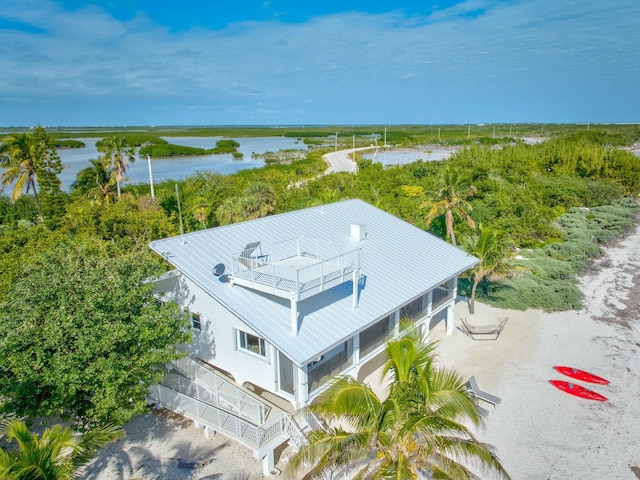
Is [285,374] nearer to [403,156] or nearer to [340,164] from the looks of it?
[340,164]

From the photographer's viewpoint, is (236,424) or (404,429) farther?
(236,424)

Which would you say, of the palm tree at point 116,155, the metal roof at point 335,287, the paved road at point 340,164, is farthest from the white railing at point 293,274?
the paved road at point 340,164

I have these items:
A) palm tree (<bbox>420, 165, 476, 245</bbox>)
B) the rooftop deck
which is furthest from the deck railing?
palm tree (<bbox>420, 165, 476, 245</bbox>)

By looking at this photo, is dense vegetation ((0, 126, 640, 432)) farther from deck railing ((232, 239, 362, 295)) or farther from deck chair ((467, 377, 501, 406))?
deck chair ((467, 377, 501, 406))

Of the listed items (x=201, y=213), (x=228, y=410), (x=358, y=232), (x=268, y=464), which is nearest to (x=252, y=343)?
(x=228, y=410)

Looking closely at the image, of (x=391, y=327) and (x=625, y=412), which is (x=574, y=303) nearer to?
(x=625, y=412)

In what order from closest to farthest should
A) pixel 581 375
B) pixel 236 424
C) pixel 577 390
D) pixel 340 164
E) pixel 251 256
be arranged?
1. pixel 236 424
2. pixel 251 256
3. pixel 577 390
4. pixel 581 375
5. pixel 340 164

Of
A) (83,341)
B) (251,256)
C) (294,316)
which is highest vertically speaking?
(251,256)

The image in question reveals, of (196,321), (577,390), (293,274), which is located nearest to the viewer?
(293,274)
